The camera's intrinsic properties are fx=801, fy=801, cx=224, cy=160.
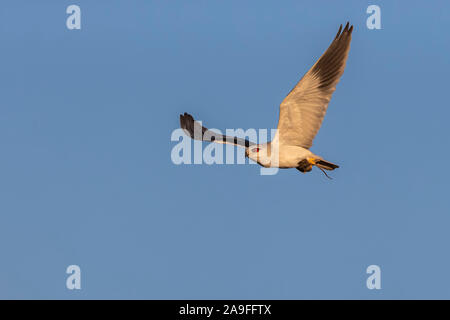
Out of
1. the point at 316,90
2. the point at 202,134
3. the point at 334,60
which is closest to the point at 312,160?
the point at 316,90

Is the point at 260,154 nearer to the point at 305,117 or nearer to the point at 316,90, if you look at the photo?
the point at 305,117

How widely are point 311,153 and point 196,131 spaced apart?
15.8 ft

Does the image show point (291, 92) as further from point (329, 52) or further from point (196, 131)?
point (196, 131)

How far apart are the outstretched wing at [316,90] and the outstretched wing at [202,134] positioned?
149cm

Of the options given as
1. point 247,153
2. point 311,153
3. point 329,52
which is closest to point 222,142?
point 247,153

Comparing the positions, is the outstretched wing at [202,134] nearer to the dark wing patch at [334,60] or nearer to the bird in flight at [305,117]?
the bird in flight at [305,117]

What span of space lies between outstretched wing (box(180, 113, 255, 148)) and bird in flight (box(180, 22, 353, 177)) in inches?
1.2

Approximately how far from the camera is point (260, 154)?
2138cm

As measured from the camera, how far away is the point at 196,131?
25.2 m

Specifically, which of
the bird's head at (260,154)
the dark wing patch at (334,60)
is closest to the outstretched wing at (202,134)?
the bird's head at (260,154)

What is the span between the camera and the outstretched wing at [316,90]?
811 inches

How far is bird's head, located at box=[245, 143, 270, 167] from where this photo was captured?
21375 mm

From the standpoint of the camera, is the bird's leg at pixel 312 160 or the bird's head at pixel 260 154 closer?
the bird's head at pixel 260 154
